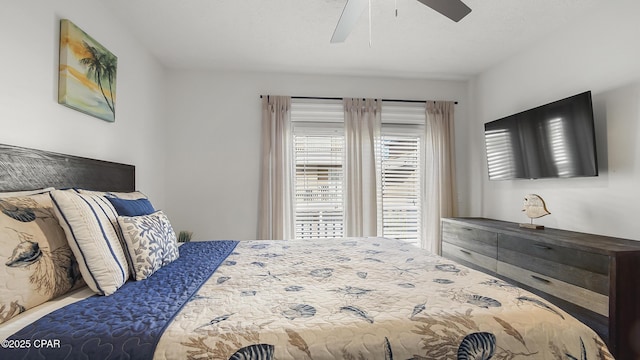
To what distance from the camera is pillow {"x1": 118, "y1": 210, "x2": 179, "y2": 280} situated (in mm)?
1400

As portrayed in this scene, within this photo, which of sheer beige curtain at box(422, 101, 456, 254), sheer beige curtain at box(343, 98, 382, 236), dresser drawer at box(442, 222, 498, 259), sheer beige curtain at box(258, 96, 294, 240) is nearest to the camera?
dresser drawer at box(442, 222, 498, 259)

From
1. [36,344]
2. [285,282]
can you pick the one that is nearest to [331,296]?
[285,282]

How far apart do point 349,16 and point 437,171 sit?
2445 mm

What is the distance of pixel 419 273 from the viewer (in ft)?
4.92

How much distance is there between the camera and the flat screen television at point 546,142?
7.54 feet

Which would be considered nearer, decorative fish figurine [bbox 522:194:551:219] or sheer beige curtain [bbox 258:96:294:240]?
decorative fish figurine [bbox 522:194:551:219]

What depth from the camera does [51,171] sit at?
65.8 inches

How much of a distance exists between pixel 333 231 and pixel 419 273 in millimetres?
2236

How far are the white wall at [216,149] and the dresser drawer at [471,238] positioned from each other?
2248mm

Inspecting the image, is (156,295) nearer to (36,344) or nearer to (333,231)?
(36,344)

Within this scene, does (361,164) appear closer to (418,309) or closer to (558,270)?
(558,270)

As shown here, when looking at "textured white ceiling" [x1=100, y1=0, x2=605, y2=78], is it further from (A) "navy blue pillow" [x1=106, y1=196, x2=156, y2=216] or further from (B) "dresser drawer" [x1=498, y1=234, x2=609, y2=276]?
(B) "dresser drawer" [x1=498, y1=234, x2=609, y2=276]

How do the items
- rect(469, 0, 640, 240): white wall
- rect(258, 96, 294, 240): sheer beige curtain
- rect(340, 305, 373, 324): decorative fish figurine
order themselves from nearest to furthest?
rect(340, 305, 373, 324): decorative fish figurine
rect(469, 0, 640, 240): white wall
rect(258, 96, 294, 240): sheer beige curtain

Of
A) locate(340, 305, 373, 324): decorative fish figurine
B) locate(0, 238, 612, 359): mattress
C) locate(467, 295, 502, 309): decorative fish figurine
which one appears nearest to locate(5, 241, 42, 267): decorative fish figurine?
locate(0, 238, 612, 359): mattress
